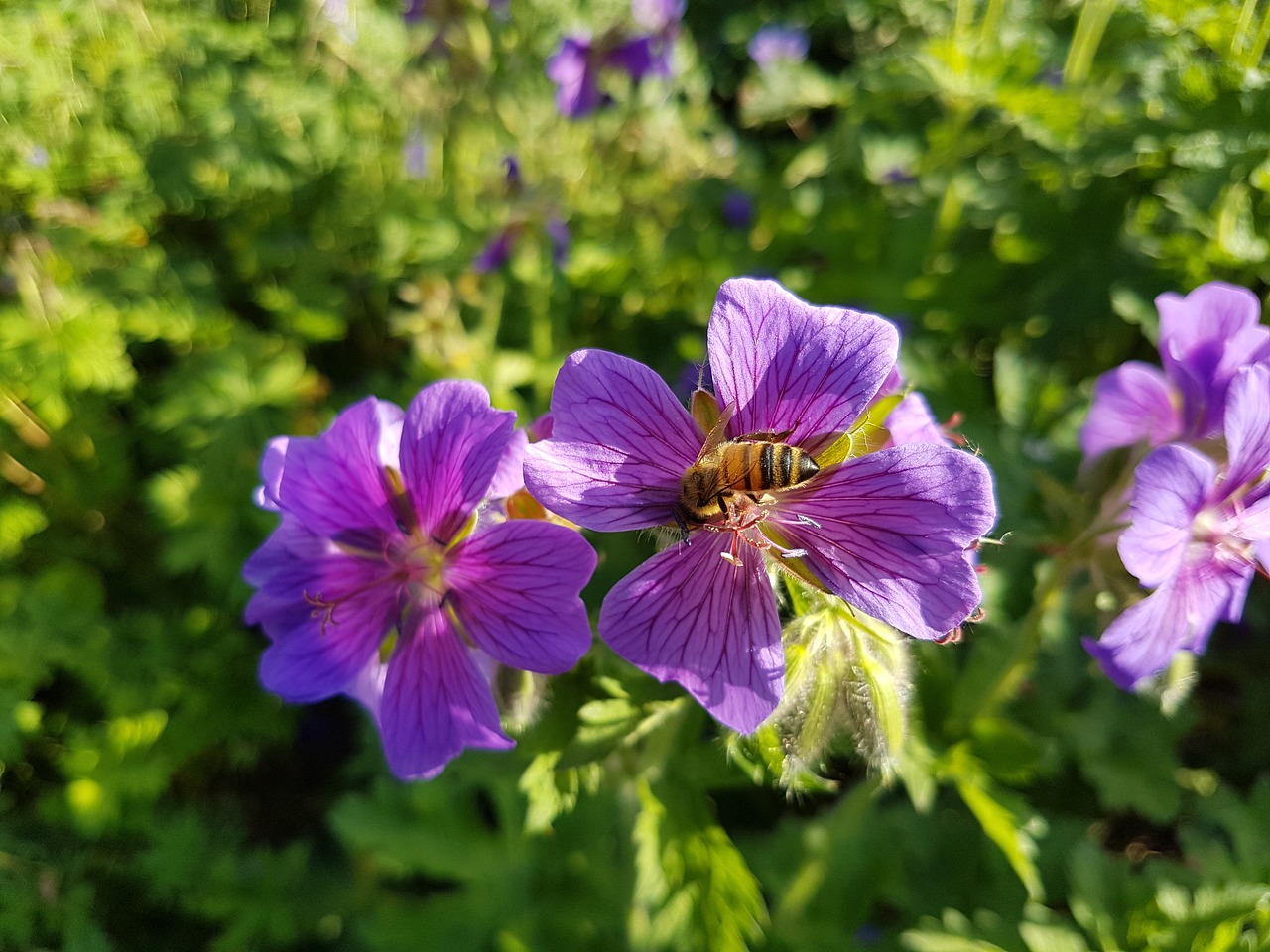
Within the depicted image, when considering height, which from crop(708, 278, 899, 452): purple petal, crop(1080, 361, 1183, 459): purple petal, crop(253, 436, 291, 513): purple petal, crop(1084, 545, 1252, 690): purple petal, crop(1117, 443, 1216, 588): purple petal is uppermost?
crop(708, 278, 899, 452): purple petal

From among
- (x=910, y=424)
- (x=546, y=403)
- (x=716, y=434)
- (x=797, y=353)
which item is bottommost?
(x=546, y=403)

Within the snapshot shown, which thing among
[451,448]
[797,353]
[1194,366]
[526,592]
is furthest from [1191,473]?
[451,448]

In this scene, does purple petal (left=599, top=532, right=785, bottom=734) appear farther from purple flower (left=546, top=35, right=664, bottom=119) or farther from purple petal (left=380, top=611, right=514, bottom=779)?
purple flower (left=546, top=35, right=664, bottom=119)

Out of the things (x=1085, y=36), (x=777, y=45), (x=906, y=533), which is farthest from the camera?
(x=777, y=45)

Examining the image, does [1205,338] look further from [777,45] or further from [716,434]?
[777,45]

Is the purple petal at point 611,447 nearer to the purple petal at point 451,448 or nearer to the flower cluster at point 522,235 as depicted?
the purple petal at point 451,448

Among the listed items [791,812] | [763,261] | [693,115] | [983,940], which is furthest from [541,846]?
[693,115]

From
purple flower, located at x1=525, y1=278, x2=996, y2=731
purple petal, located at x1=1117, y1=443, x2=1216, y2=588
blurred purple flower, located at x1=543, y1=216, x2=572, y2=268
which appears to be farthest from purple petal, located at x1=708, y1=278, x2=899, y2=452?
blurred purple flower, located at x1=543, y1=216, x2=572, y2=268

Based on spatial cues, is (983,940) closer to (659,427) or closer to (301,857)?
(659,427)
